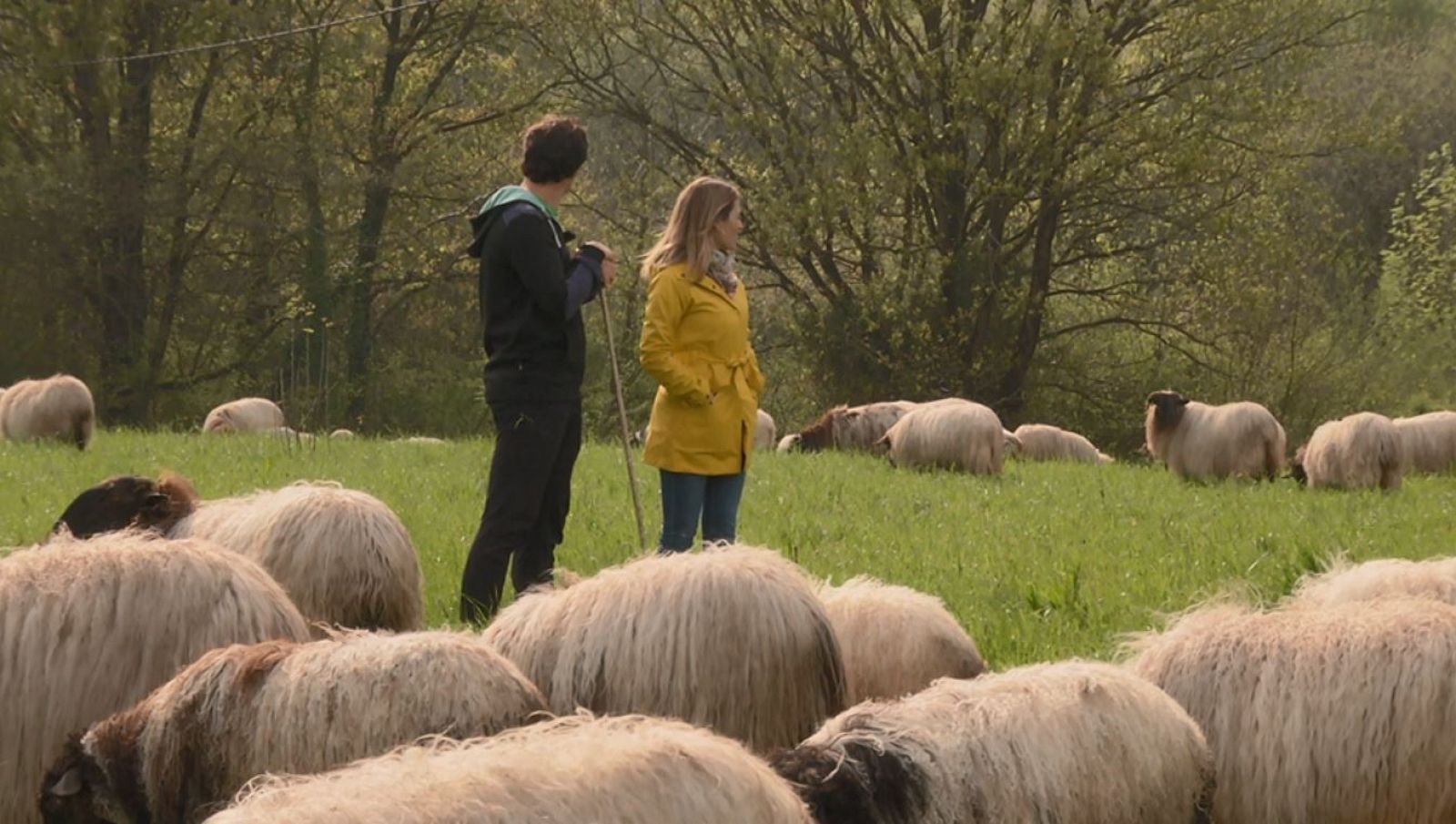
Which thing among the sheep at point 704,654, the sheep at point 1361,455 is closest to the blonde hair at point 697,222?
the sheep at point 704,654

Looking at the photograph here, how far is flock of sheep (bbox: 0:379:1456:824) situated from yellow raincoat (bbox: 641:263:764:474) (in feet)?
4.88

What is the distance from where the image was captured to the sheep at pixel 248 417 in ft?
95.6

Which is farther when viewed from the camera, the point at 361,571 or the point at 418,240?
the point at 418,240

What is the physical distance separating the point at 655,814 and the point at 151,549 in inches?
127

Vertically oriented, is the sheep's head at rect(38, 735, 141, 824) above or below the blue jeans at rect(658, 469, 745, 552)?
below

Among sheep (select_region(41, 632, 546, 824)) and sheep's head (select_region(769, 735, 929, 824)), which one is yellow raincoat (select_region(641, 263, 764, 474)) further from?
sheep's head (select_region(769, 735, 929, 824))

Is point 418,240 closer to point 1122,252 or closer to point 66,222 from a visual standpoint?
point 66,222

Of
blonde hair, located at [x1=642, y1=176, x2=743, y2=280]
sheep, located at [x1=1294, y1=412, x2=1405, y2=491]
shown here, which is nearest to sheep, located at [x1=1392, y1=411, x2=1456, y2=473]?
sheep, located at [x1=1294, y1=412, x2=1405, y2=491]

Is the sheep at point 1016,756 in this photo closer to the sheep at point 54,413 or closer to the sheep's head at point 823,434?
the sheep at point 54,413

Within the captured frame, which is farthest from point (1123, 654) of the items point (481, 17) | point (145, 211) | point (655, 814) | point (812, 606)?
point (481, 17)

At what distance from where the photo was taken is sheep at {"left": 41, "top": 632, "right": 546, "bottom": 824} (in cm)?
497

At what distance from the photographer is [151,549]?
614 centimetres

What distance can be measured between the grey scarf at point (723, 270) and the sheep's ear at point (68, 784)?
4464mm

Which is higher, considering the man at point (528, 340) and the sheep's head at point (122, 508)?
the man at point (528, 340)
